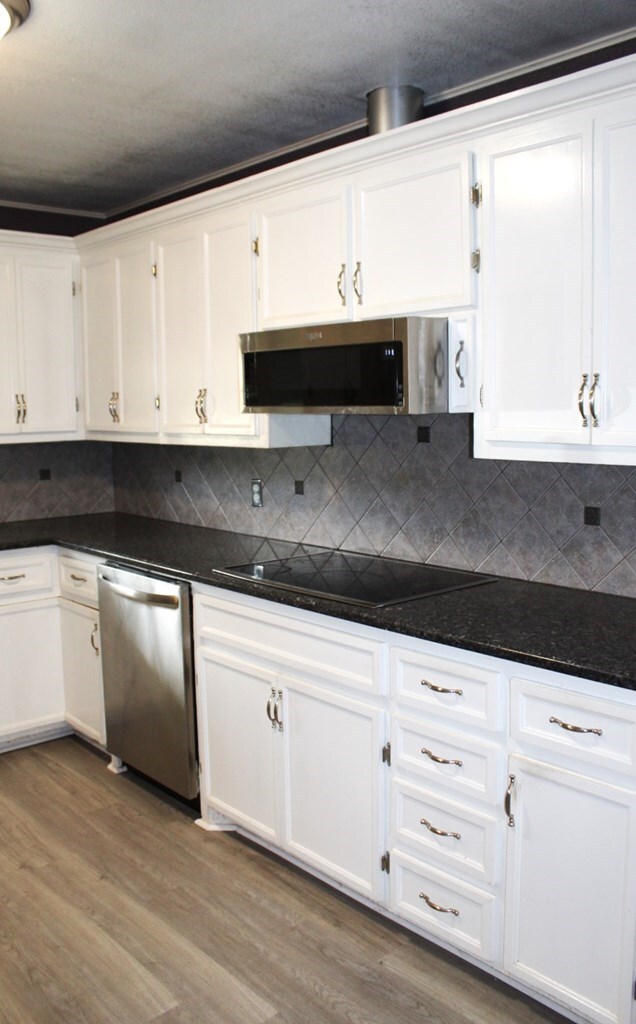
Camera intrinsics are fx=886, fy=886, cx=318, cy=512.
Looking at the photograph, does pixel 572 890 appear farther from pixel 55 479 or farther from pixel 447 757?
pixel 55 479

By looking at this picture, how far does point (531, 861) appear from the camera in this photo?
205 cm

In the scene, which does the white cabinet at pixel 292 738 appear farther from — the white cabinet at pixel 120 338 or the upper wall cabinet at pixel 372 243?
the white cabinet at pixel 120 338

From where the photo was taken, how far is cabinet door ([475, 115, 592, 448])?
2.17 metres

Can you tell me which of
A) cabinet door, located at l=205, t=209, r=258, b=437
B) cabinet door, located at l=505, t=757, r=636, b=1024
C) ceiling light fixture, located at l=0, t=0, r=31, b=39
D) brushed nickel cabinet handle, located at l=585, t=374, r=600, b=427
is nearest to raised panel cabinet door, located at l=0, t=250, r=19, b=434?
cabinet door, located at l=205, t=209, r=258, b=437

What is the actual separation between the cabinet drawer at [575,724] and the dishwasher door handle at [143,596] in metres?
1.41

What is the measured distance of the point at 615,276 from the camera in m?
2.11

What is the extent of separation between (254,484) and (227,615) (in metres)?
0.99

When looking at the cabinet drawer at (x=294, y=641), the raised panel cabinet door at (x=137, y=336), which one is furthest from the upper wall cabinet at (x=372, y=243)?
the cabinet drawer at (x=294, y=641)

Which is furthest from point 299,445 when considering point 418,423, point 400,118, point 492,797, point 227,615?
point 492,797

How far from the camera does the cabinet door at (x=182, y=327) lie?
3.47 m

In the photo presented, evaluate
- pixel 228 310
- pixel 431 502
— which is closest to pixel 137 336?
pixel 228 310

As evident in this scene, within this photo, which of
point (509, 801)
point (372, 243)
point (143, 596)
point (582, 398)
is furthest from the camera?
point (143, 596)

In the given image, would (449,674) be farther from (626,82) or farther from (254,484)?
(254,484)

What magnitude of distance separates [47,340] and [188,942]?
9.20 feet
